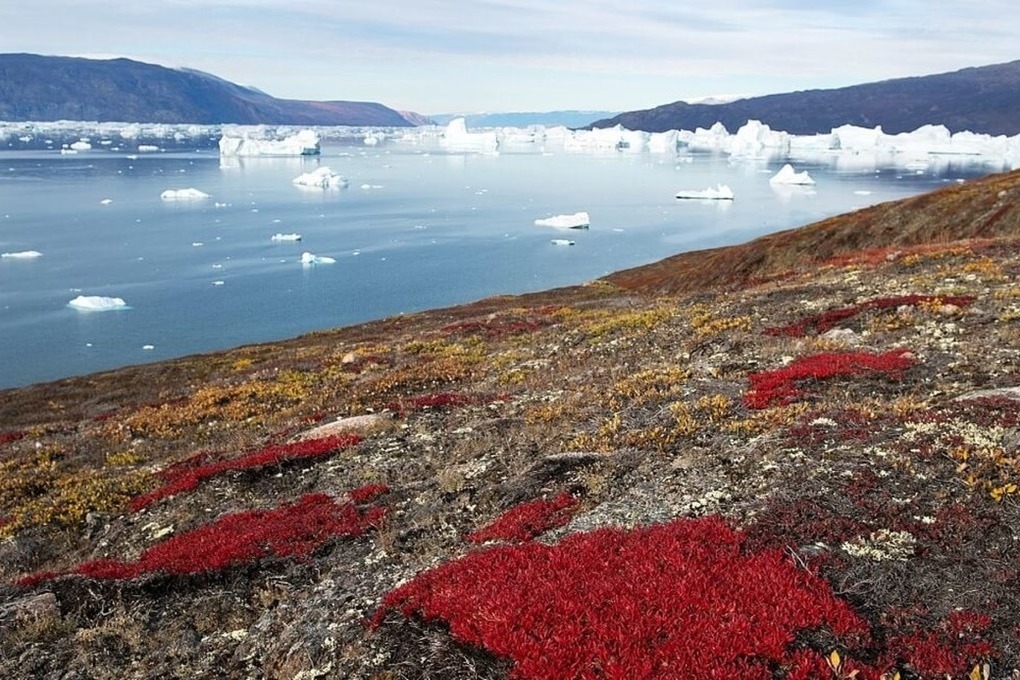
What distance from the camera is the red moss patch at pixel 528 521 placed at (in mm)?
10219

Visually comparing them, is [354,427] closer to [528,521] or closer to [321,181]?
[528,521]

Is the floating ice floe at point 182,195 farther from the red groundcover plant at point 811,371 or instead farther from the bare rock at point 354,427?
the red groundcover plant at point 811,371

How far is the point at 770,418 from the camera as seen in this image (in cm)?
1338

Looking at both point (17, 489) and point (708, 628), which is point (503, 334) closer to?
point (17, 489)

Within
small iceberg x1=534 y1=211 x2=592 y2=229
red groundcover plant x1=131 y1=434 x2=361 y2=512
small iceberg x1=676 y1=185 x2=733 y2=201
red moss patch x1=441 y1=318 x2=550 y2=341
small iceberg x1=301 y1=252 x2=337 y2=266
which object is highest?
small iceberg x1=676 y1=185 x2=733 y2=201

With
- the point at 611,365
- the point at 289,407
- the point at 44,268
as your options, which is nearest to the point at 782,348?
the point at 611,365

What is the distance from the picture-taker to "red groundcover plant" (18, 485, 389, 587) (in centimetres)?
1129

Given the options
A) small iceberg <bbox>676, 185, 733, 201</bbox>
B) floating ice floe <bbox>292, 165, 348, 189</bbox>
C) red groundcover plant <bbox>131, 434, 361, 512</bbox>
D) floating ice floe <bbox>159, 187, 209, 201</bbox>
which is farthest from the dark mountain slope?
floating ice floe <bbox>292, 165, 348, 189</bbox>

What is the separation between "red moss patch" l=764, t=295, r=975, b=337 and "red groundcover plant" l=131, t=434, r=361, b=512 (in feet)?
45.9

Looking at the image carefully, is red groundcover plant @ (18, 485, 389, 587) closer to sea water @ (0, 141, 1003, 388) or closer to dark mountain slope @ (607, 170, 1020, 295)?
dark mountain slope @ (607, 170, 1020, 295)

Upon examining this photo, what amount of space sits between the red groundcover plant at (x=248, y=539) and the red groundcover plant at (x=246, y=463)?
2566 millimetres

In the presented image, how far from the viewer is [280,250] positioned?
109 meters

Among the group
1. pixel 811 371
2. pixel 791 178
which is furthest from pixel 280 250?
pixel 791 178

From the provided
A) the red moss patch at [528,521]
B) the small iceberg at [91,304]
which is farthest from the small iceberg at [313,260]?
the red moss patch at [528,521]
